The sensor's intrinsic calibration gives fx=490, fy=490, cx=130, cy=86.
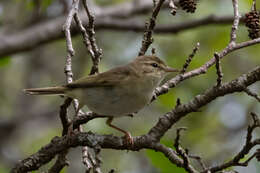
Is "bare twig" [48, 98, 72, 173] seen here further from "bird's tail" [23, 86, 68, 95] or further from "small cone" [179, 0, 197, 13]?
"small cone" [179, 0, 197, 13]

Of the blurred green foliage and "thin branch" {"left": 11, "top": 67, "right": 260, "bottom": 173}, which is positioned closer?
"thin branch" {"left": 11, "top": 67, "right": 260, "bottom": 173}

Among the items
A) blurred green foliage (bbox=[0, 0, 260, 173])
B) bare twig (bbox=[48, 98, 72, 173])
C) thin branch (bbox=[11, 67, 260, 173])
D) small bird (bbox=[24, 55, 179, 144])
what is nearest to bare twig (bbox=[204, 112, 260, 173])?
thin branch (bbox=[11, 67, 260, 173])

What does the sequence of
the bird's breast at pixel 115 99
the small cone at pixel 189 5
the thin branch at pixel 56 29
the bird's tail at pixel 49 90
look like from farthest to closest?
the thin branch at pixel 56 29 → the bird's tail at pixel 49 90 → the bird's breast at pixel 115 99 → the small cone at pixel 189 5

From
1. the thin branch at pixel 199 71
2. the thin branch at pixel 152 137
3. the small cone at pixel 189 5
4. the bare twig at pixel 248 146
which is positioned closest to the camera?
the bare twig at pixel 248 146

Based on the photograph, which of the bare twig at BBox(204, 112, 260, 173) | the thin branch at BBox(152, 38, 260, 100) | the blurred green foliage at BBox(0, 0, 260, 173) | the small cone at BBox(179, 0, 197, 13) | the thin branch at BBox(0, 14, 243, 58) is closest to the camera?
the bare twig at BBox(204, 112, 260, 173)

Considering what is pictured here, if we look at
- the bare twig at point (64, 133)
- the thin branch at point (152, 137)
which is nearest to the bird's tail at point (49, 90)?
the bare twig at point (64, 133)

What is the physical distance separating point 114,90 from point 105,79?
Result: 130 millimetres

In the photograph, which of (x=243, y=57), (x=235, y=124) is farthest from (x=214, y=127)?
(x=243, y=57)

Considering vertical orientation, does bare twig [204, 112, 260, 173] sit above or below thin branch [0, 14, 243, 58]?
below

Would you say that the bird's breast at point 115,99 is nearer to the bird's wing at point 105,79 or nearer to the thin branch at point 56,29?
the bird's wing at point 105,79

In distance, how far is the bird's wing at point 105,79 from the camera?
13.8ft

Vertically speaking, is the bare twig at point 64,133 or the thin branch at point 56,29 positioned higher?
the thin branch at point 56,29

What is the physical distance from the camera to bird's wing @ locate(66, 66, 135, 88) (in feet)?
13.8

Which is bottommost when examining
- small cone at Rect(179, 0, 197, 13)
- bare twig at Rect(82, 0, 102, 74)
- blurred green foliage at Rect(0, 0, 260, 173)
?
blurred green foliage at Rect(0, 0, 260, 173)
